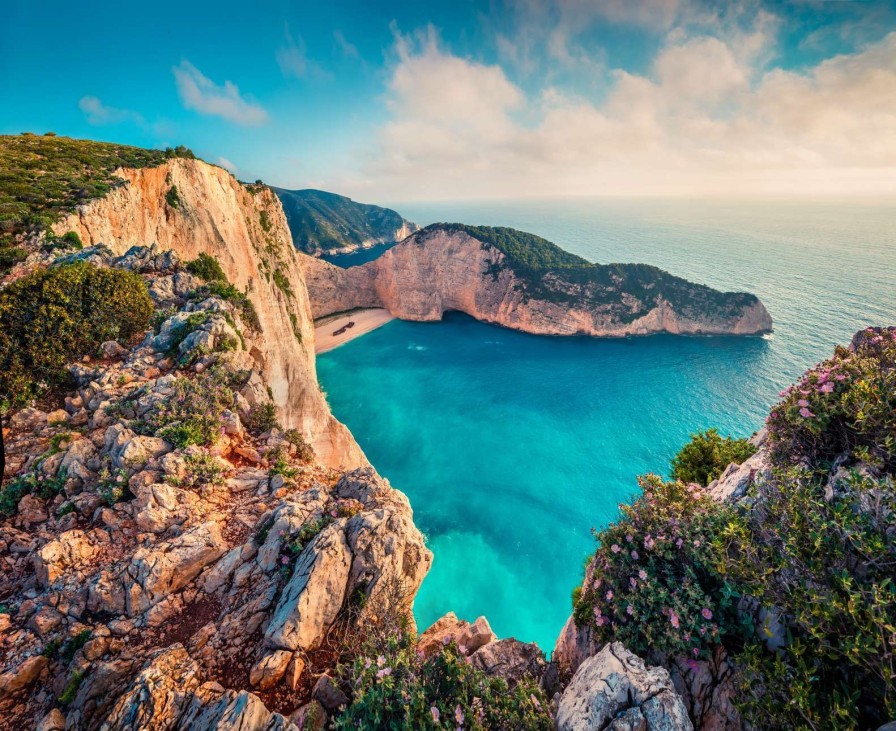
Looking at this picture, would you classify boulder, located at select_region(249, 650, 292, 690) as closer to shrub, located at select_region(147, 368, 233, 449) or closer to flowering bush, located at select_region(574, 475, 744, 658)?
shrub, located at select_region(147, 368, 233, 449)

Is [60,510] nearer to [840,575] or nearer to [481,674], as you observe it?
[481,674]

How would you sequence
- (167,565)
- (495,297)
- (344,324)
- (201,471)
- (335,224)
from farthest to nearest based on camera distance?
(335,224) → (344,324) → (495,297) → (201,471) → (167,565)

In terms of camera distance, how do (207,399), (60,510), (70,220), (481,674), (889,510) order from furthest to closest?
(70,220) → (207,399) → (60,510) → (481,674) → (889,510)

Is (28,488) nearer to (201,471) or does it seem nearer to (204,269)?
(201,471)

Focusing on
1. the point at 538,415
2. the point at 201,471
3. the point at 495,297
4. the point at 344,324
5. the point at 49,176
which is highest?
the point at 49,176

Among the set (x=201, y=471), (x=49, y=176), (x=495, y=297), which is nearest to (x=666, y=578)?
(x=201, y=471)

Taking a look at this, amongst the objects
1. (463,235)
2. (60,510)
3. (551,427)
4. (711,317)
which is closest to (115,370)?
(60,510)

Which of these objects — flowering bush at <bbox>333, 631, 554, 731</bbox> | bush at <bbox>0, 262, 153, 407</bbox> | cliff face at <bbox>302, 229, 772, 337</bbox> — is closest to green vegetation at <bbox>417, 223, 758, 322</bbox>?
cliff face at <bbox>302, 229, 772, 337</bbox>
